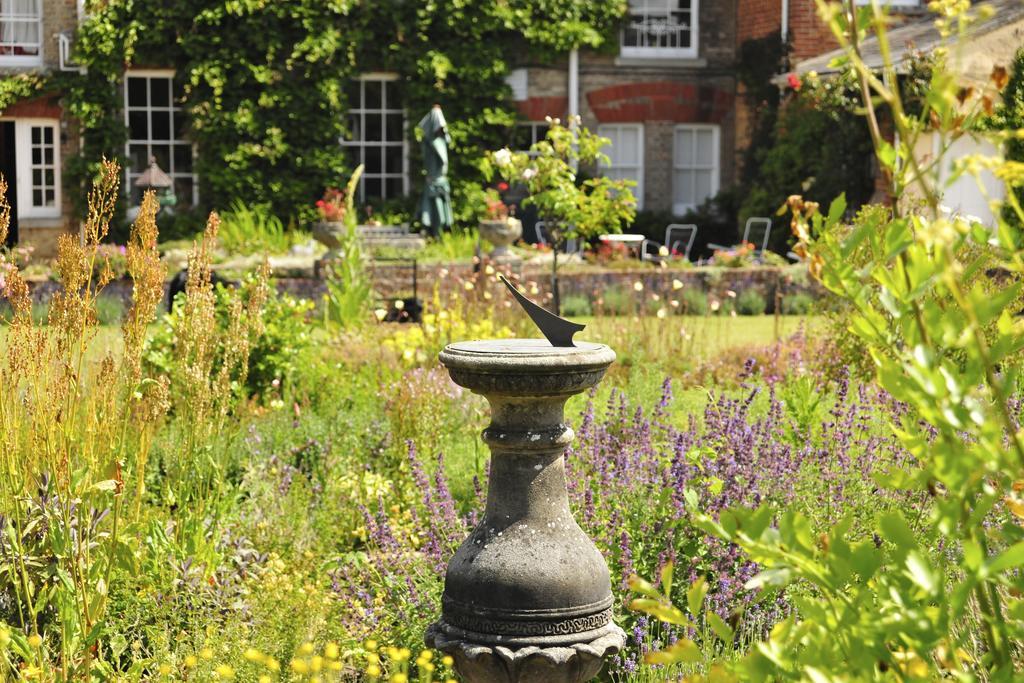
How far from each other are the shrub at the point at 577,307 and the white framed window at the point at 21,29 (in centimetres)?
871

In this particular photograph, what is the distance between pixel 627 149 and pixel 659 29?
6.02ft

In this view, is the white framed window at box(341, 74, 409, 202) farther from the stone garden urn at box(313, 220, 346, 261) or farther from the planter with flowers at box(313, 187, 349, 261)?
the stone garden urn at box(313, 220, 346, 261)

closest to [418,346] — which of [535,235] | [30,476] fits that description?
[30,476]

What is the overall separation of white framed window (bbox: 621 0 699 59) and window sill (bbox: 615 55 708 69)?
3.6 inches

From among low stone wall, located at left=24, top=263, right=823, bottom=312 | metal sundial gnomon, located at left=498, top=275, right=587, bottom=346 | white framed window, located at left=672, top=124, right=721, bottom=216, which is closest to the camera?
metal sundial gnomon, located at left=498, top=275, right=587, bottom=346

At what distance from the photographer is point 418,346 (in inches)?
313

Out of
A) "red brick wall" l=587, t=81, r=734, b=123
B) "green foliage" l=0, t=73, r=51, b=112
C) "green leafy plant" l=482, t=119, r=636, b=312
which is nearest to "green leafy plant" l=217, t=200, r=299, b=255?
"green foliage" l=0, t=73, r=51, b=112

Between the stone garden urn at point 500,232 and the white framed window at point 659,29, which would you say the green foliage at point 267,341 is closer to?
the stone garden urn at point 500,232

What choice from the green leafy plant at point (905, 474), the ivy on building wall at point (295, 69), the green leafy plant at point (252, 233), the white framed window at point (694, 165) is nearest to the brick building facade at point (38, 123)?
the ivy on building wall at point (295, 69)

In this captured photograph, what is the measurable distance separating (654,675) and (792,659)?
1705 millimetres

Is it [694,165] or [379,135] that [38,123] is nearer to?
[379,135]

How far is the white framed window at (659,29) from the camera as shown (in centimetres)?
1953

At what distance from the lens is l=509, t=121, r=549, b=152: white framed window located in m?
18.8

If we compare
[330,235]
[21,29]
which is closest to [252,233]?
[330,235]
